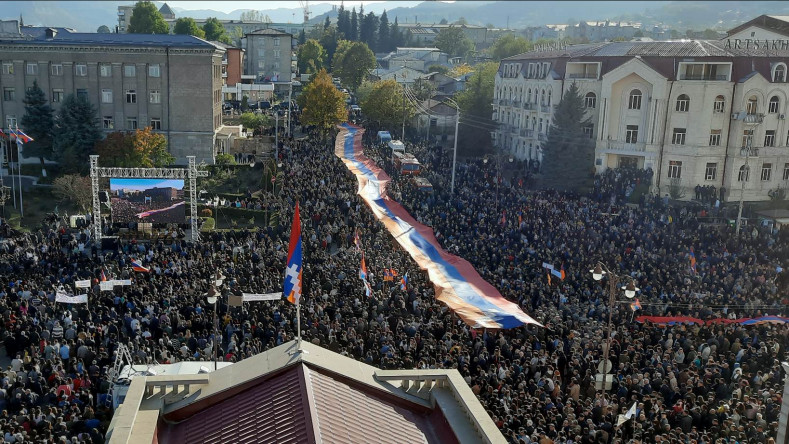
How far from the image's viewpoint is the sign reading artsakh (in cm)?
4584

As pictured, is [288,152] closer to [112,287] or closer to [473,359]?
Answer: [112,287]

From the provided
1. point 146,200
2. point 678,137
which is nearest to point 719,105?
point 678,137

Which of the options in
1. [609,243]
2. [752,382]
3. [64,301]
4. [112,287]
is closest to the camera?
[752,382]

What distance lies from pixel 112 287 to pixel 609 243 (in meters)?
17.7

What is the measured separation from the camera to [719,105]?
43.7m

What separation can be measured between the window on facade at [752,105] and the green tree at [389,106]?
28.0 metres

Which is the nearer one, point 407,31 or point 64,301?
point 64,301

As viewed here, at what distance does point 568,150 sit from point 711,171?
801 centimetres

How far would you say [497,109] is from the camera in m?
63.8

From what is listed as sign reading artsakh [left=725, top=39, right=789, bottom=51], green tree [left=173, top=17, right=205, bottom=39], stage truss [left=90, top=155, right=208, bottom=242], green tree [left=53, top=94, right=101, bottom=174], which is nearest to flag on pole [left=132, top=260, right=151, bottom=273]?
stage truss [left=90, top=155, right=208, bottom=242]

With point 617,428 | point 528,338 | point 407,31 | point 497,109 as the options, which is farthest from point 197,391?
point 407,31

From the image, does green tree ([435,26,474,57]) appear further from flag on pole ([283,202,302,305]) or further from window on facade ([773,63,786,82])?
flag on pole ([283,202,302,305])

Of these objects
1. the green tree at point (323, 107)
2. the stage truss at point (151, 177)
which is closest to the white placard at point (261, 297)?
the stage truss at point (151, 177)

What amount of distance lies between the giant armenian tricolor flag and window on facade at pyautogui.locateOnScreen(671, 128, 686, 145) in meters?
20.4
